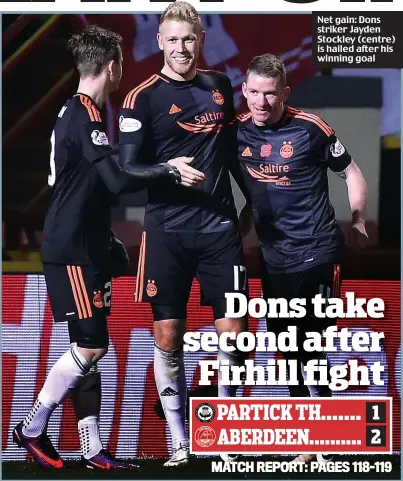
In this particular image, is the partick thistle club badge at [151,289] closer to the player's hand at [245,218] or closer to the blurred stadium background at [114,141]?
the blurred stadium background at [114,141]

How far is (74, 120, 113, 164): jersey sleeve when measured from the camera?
598 centimetres

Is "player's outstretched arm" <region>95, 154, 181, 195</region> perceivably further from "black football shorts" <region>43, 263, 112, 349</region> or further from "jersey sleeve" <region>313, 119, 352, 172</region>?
"jersey sleeve" <region>313, 119, 352, 172</region>

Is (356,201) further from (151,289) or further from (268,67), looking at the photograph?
(151,289)

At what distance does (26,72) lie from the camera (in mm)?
6094

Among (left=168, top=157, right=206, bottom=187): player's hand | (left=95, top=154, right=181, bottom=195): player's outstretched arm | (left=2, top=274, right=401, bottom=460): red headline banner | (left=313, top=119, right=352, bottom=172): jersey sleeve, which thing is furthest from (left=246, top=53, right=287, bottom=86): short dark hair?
(left=2, top=274, right=401, bottom=460): red headline banner

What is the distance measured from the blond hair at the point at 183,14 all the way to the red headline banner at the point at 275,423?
200 cm

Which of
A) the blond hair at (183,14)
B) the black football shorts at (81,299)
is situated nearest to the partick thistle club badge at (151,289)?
the black football shorts at (81,299)

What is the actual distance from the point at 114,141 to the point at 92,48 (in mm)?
512

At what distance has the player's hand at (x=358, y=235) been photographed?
20.0ft

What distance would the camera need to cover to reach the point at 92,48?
6.05 m

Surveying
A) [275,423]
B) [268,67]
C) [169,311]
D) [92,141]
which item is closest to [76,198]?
[92,141]

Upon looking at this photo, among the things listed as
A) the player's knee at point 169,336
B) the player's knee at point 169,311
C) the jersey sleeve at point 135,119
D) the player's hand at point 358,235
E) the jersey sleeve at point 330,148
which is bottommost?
the player's knee at point 169,336

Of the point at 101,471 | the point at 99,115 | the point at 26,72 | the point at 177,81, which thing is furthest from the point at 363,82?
the point at 101,471

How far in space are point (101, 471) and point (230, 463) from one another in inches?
27.7
